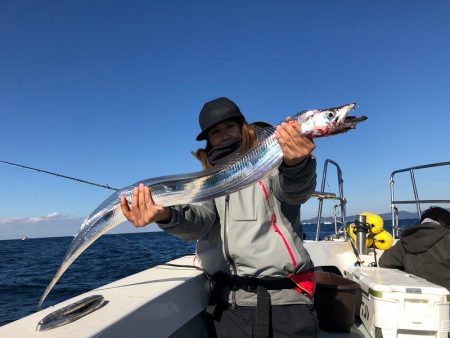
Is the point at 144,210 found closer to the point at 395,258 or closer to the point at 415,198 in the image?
the point at 395,258

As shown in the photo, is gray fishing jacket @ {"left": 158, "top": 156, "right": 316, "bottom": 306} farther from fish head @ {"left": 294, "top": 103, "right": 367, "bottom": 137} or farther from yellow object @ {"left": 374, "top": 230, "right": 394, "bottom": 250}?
yellow object @ {"left": 374, "top": 230, "right": 394, "bottom": 250}

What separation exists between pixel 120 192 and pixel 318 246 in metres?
4.00

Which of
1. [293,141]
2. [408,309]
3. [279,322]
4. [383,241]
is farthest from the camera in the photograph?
[383,241]

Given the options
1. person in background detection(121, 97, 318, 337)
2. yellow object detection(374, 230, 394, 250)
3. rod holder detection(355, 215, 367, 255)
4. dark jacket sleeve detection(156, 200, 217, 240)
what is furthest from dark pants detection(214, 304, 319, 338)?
yellow object detection(374, 230, 394, 250)

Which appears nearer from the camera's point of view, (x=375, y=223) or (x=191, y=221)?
(x=191, y=221)

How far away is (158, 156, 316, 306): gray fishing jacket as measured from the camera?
2537 mm

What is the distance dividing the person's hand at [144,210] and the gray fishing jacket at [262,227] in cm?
9

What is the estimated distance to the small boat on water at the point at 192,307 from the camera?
90.0 inches

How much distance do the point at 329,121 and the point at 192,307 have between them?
2.10 meters

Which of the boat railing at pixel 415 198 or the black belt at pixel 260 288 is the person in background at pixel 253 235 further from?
the boat railing at pixel 415 198

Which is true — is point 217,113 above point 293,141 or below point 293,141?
above

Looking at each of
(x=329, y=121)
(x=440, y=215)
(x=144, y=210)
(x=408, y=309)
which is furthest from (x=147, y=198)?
(x=440, y=215)

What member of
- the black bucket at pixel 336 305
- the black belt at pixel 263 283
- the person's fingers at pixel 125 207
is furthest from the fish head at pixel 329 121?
the black bucket at pixel 336 305

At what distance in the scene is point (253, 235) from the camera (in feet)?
8.64
